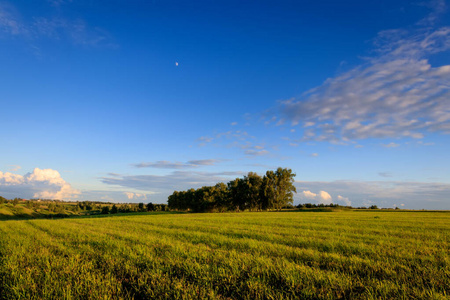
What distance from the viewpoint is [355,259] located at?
633 cm

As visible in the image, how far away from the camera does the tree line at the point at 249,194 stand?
80.7 m

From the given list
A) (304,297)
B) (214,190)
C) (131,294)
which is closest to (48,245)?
(131,294)

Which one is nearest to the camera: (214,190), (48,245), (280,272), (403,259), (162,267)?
(280,272)

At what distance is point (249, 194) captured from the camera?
286 feet

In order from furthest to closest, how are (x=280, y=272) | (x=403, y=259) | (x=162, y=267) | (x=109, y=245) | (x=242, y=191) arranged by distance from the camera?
(x=242, y=191)
(x=109, y=245)
(x=403, y=259)
(x=162, y=267)
(x=280, y=272)

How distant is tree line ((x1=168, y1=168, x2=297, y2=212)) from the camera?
8069 centimetres

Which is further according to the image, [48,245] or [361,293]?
[48,245]

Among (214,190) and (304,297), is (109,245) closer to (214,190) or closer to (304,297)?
(304,297)

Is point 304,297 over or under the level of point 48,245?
over

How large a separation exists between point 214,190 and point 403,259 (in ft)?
301

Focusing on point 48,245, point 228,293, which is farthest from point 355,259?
point 48,245

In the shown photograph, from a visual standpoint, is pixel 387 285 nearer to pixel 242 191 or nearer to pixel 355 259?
pixel 355 259

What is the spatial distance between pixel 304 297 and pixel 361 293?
3.58 feet

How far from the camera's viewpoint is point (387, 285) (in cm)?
426
